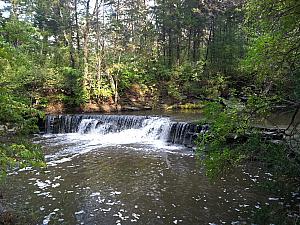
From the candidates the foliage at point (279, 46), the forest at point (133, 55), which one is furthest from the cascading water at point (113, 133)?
the foliage at point (279, 46)

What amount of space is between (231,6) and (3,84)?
70.8 ft

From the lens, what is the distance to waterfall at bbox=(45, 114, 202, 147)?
13.6 m

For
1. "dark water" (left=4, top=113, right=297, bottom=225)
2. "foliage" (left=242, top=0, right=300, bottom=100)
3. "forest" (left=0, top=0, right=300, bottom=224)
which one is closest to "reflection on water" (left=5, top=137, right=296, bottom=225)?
"dark water" (left=4, top=113, right=297, bottom=225)

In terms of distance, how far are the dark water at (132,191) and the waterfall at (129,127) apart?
2.09 meters

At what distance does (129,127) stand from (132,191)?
28.0 feet

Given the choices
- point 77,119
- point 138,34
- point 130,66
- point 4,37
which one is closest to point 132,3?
point 138,34

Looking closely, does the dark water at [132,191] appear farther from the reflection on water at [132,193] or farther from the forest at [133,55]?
the forest at [133,55]

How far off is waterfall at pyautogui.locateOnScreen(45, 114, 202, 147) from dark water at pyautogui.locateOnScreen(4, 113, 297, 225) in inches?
82.2

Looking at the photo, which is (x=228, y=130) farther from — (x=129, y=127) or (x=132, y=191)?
(x=129, y=127)

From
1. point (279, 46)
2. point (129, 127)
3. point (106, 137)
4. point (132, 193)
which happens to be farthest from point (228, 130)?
point (129, 127)

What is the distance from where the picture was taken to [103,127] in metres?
16.2

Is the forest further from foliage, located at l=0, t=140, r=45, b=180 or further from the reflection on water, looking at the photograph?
foliage, located at l=0, t=140, r=45, b=180

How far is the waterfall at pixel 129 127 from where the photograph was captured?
44.7 ft

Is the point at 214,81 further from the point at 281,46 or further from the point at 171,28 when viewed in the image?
the point at 281,46
